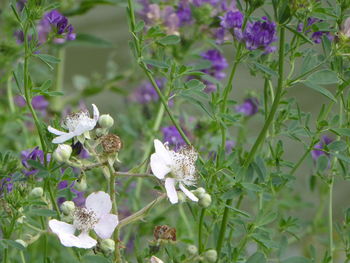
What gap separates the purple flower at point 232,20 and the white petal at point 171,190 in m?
0.31

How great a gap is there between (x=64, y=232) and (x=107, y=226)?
0.05 metres

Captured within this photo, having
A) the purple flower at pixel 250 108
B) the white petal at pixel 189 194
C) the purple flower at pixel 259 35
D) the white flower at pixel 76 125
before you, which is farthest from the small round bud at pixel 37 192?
the purple flower at pixel 250 108

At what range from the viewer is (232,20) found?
40.8 inches

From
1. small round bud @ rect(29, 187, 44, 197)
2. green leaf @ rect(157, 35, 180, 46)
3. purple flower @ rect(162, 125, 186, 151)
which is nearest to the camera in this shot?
small round bud @ rect(29, 187, 44, 197)

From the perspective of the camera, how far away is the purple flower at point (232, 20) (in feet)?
3.37

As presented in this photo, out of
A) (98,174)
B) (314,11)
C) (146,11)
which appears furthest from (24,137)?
(314,11)

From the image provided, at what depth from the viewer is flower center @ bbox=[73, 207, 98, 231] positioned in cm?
78

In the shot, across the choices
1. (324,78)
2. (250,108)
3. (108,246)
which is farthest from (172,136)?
(108,246)

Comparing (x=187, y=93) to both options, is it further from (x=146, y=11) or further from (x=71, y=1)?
(x=71, y=1)

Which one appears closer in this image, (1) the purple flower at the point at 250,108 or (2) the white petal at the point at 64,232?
(2) the white petal at the point at 64,232

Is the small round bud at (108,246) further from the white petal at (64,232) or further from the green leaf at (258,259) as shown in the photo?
the green leaf at (258,259)

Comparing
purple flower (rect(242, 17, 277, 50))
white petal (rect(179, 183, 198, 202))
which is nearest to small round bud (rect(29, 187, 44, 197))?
white petal (rect(179, 183, 198, 202))

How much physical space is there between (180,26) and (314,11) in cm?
48

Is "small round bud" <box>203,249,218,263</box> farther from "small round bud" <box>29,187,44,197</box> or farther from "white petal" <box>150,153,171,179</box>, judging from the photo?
"small round bud" <box>29,187,44,197</box>
